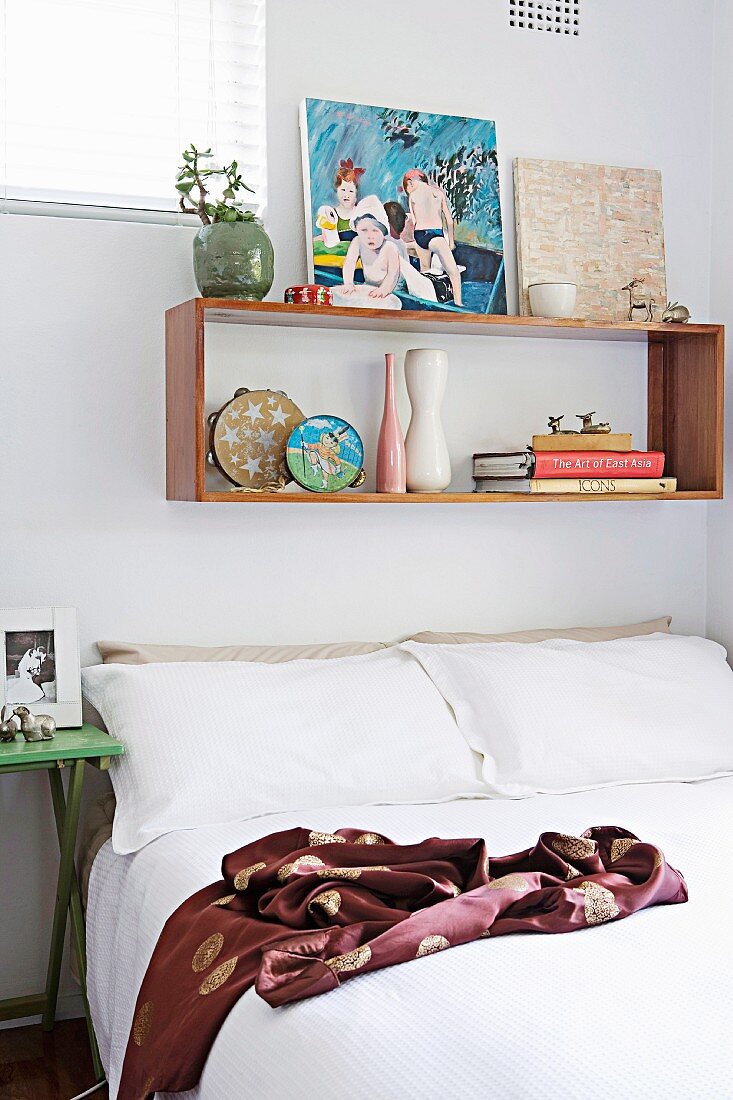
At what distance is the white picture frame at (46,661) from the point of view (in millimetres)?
2357

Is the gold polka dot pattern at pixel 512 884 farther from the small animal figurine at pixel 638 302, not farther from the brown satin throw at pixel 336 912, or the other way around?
the small animal figurine at pixel 638 302

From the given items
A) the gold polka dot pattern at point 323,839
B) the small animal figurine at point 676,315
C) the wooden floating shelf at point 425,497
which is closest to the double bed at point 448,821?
the gold polka dot pattern at point 323,839

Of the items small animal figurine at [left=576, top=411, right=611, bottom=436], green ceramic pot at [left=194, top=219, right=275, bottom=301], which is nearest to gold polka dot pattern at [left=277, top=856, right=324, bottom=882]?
green ceramic pot at [left=194, top=219, right=275, bottom=301]

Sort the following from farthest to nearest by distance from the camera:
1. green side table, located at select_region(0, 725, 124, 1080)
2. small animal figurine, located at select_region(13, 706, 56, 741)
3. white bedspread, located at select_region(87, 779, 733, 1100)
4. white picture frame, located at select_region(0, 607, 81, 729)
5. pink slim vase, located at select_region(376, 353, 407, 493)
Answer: pink slim vase, located at select_region(376, 353, 407, 493) → white picture frame, located at select_region(0, 607, 81, 729) → small animal figurine, located at select_region(13, 706, 56, 741) → green side table, located at select_region(0, 725, 124, 1080) → white bedspread, located at select_region(87, 779, 733, 1100)

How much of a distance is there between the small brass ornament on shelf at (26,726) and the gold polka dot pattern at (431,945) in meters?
1.03

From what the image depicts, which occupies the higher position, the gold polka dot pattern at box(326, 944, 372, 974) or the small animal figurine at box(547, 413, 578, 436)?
the small animal figurine at box(547, 413, 578, 436)

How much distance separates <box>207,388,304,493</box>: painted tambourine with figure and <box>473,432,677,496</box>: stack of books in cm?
53

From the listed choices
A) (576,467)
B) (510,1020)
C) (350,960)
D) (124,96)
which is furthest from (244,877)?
(124,96)

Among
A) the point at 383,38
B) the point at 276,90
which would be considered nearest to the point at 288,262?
the point at 276,90

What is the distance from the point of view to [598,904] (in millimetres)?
1613

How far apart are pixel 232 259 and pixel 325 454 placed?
1.54ft

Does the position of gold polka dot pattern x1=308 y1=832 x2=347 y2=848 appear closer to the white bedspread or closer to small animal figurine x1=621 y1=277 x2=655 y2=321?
the white bedspread

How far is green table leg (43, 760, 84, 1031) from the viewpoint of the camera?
2.15 m

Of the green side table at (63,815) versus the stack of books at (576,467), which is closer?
the green side table at (63,815)
